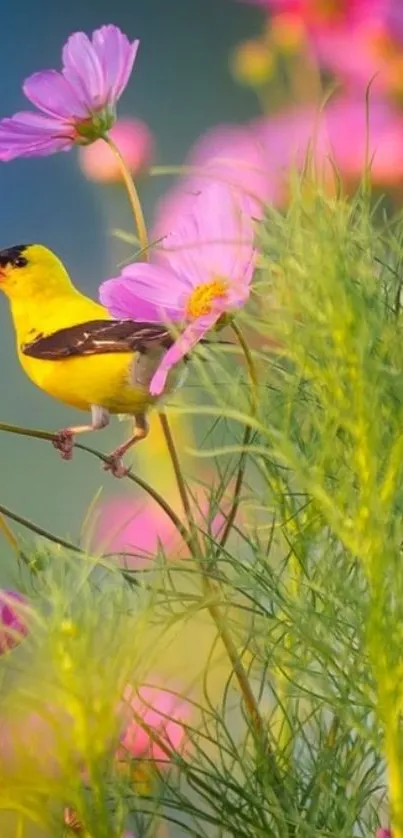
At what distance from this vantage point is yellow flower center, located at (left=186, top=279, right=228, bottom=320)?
0.57 meters

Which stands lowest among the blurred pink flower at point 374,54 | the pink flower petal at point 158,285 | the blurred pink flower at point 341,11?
the pink flower petal at point 158,285

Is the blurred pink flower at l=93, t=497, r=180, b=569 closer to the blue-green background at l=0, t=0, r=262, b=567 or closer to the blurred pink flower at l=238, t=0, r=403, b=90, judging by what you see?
the blue-green background at l=0, t=0, r=262, b=567

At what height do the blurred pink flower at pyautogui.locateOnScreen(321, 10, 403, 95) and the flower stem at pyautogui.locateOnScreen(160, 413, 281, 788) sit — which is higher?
the blurred pink flower at pyautogui.locateOnScreen(321, 10, 403, 95)

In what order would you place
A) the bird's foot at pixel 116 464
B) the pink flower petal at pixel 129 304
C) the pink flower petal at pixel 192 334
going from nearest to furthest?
the pink flower petal at pixel 192 334, the pink flower petal at pixel 129 304, the bird's foot at pixel 116 464

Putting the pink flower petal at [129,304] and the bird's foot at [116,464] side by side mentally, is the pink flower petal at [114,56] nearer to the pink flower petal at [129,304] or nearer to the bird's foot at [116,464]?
the pink flower petal at [129,304]

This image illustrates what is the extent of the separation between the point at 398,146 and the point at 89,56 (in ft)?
0.76

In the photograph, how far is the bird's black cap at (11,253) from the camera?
2.57ft

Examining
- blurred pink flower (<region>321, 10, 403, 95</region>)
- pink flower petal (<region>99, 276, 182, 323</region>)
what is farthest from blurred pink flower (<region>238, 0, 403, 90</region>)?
pink flower petal (<region>99, 276, 182, 323</region>)

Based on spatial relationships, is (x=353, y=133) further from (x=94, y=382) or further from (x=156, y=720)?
(x=156, y=720)

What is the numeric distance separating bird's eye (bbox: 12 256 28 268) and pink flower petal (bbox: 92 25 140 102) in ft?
0.43

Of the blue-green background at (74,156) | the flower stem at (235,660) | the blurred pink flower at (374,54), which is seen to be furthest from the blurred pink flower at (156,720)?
the blurred pink flower at (374,54)

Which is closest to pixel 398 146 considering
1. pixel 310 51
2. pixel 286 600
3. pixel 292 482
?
pixel 310 51

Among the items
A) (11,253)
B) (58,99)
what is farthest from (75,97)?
(11,253)

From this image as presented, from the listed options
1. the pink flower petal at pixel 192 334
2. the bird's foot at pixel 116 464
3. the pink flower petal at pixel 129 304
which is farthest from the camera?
the bird's foot at pixel 116 464
